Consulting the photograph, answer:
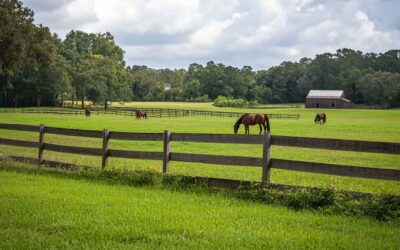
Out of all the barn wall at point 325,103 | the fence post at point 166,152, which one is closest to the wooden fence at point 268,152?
the fence post at point 166,152

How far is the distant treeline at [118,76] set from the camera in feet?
139

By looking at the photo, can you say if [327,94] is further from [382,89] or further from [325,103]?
[382,89]

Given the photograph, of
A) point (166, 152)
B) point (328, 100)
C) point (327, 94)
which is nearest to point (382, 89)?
point (328, 100)

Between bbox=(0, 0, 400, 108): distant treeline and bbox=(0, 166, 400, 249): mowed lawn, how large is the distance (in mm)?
32360

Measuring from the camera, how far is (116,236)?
676cm

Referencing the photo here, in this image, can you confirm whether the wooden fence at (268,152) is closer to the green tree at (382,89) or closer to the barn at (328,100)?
the barn at (328,100)

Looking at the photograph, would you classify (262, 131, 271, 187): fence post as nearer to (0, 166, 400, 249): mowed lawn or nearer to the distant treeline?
(0, 166, 400, 249): mowed lawn

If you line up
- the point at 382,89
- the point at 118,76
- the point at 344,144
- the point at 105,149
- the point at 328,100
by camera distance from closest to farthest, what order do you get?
the point at 344,144, the point at 105,149, the point at 118,76, the point at 382,89, the point at 328,100

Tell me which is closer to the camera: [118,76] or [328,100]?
[118,76]

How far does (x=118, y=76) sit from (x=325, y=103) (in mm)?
59139

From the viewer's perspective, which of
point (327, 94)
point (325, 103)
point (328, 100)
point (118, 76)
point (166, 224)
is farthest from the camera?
point (327, 94)

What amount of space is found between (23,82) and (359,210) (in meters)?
99.9

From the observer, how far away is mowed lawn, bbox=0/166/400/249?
6.49 m

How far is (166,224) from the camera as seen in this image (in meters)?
7.38
